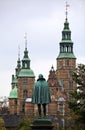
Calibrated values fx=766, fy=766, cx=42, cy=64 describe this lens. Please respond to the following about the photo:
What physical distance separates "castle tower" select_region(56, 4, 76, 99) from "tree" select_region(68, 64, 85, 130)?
7184 centimetres

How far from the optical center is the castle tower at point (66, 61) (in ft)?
411

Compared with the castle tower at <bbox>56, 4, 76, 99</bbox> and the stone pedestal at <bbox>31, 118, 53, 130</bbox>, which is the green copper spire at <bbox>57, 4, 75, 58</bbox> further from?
the stone pedestal at <bbox>31, 118, 53, 130</bbox>

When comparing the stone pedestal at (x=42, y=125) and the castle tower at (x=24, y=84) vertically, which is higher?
the castle tower at (x=24, y=84)

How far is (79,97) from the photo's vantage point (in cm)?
5003

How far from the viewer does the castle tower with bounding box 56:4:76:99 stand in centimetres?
12538

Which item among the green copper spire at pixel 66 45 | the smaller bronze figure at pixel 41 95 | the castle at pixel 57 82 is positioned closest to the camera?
the smaller bronze figure at pixel 41 95

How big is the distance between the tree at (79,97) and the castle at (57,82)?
6682 centimetres

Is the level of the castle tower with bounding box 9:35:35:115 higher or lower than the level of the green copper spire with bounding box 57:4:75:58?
lower

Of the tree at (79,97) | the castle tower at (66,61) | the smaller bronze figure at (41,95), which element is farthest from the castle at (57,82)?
the smaller bronze figure at (41,95)

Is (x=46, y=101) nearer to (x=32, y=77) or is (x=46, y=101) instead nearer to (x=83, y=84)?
(x=83, y=84)

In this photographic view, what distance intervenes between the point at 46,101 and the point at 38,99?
338 millimetres

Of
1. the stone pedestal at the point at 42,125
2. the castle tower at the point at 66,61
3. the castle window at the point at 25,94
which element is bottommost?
the stone pedestal at the point at 42,125

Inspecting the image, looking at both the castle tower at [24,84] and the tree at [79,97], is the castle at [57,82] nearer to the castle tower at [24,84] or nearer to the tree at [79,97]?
the castle tower at [24,84]

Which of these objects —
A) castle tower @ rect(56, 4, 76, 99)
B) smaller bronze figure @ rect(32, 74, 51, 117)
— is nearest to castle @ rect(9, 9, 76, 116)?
castle tower @ rect(56, 4, 76, 99)
